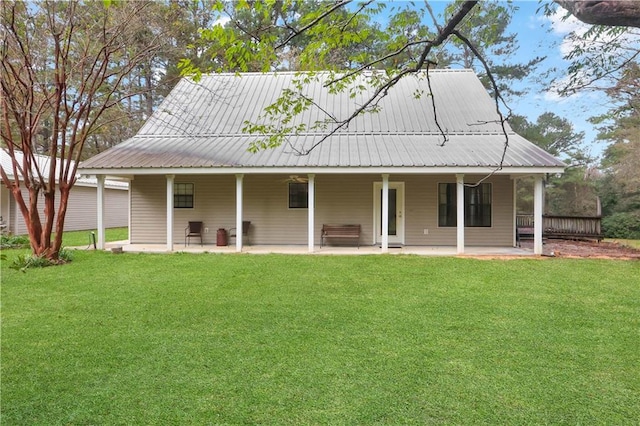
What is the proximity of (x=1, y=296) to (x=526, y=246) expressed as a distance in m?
12.5

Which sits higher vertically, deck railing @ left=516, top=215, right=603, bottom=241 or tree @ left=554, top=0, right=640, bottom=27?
tree @ left=554, top=0, right=640, bottom=27

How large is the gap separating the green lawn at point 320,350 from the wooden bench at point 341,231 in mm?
4233

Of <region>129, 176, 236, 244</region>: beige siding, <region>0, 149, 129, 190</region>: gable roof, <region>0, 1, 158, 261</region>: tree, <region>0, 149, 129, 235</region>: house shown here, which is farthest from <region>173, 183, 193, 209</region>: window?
<region>0, 1, 158, 261</region>: tree

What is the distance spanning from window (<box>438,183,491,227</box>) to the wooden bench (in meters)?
2.64

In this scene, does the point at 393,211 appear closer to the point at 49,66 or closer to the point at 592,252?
the point at 592,252

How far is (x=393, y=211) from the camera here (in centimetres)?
1175

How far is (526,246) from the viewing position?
449 inches

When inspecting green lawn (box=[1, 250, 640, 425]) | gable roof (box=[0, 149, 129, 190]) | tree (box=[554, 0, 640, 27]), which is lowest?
green lawn (box=[1, 250, 640, 425])

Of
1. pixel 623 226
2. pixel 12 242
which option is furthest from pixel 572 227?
pixel 12 242

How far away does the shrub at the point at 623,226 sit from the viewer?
17123 millimetres

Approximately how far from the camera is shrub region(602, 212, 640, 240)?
17.1 metres

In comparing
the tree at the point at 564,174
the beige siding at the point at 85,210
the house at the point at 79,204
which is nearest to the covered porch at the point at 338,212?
the house at the point at 79,204

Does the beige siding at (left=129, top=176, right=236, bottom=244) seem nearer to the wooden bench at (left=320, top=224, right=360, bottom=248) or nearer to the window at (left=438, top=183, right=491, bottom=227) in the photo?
the wooden bench at (left=320, top=224, right=360, bottom=248)

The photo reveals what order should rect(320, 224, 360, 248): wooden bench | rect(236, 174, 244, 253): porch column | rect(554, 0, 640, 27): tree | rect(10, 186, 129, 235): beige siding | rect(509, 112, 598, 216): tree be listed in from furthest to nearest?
rect(509, 112, 598, 216): tree → rect(10, 186, 129, 235): beige siding → rect(320, 224, 360, 248): wooden bench → rect(236, 174, 244, 253): porch column → rect(554, 0, 640, 27): tree
